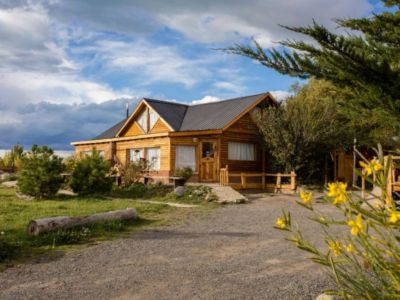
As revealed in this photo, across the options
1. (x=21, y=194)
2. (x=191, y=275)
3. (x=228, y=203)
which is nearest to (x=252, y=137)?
(x=228, y=203)

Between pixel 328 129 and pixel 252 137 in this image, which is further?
pixel 252 137

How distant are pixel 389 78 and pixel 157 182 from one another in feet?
65.6

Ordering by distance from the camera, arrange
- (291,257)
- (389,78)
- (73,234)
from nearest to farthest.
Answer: (389,78) → (291,257) → (73,234)

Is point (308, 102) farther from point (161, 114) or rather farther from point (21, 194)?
point (21, 194)

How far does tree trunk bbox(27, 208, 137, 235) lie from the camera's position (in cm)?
991

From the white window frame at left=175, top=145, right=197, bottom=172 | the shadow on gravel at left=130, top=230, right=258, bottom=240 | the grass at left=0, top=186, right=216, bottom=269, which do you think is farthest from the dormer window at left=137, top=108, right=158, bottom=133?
the shadow on gravel at left=130, top=230, right=258, bottom=240

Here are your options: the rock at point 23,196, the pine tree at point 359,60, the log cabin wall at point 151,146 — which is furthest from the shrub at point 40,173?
the pine tree at point 359,60

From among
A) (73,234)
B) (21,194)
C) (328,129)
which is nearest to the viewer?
(73,234)

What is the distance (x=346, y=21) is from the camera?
4.77 m

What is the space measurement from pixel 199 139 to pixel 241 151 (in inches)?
103

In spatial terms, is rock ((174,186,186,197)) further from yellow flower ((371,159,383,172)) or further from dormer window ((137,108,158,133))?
yellow flower ((371,159,383,172))

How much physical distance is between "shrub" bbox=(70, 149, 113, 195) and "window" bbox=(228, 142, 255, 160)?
24.4ft

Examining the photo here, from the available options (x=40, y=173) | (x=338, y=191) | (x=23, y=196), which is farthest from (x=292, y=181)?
(x=338, y=191)

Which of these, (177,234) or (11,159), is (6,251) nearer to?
(177,234)
